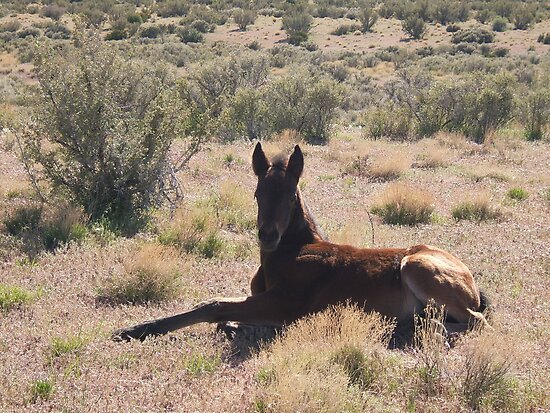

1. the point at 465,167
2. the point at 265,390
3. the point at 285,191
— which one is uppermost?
the point at 285,191

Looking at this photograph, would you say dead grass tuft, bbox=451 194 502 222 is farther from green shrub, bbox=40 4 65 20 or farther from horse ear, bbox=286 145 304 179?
green shrub, bbox=40 4 65 20

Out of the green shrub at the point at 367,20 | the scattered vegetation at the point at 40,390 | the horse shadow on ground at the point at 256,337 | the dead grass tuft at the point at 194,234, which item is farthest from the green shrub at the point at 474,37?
the scattered vegetation at the point at 40,390

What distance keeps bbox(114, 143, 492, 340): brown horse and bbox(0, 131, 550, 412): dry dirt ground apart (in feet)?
1.04

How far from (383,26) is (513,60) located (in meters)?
22.3

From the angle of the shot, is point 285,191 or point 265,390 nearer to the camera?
point 265,390

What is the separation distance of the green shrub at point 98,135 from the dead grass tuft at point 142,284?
2.51 meters

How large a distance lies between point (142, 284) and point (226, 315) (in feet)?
4.73

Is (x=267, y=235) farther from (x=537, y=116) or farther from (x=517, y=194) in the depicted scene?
(x=537, y=116)

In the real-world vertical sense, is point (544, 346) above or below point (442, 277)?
below

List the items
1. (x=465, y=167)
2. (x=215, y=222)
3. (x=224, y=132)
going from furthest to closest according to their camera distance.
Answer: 1. (x=224, y=132)
2. (x=465, y=167)
3. (x=215, y=222)

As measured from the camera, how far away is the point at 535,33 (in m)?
56.0

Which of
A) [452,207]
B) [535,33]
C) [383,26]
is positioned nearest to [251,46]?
[383,26]

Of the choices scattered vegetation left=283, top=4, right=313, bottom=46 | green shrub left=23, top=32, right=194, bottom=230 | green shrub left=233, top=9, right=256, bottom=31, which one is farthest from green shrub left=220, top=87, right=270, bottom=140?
green shrub left=233, top=9, right=256, bottom=31

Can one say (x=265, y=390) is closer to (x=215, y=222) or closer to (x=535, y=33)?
(x=215, y=222)
